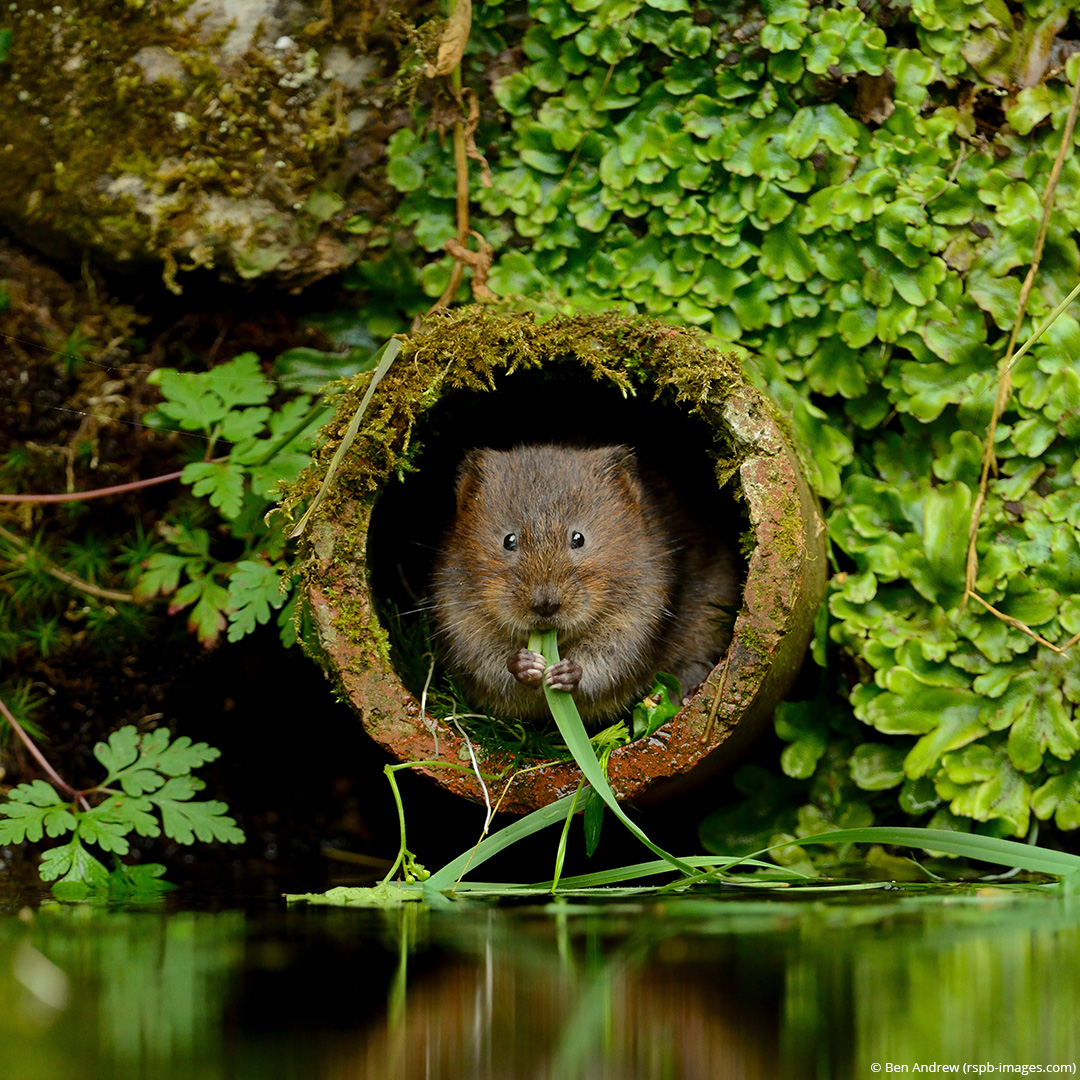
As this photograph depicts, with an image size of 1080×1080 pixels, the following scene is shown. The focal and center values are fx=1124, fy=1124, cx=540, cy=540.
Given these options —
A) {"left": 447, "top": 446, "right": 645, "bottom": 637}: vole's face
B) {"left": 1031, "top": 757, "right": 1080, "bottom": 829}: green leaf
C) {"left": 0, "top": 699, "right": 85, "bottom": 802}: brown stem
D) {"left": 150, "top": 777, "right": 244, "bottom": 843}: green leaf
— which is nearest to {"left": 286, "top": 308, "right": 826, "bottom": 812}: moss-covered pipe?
{"left": 447, "top": 446, "right": 645, "bottom": 637}: vole's face

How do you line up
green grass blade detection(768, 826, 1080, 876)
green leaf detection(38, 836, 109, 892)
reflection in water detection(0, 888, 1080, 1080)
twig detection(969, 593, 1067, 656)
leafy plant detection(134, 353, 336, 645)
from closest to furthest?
reflection in water detection(0, 888, 1080, 1080)
green grass blade detection(768, 826, 1080, 876)
green leaf detection(38, 836, 109, 892)
twig detection(969, 593, 1067, 656)
leafy plant detection(134, 353, 336, 645)

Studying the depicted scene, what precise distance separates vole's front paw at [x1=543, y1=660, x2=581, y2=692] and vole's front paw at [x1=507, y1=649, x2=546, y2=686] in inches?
2.1

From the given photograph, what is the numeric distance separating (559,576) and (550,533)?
17 cm

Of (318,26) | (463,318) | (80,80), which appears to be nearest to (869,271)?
(463,318)

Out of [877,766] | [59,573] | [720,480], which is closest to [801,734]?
[877,766]

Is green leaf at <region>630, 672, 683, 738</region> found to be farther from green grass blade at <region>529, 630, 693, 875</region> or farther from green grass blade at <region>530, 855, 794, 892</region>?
green grass blade at <region>530, 855, 794, 892</region>

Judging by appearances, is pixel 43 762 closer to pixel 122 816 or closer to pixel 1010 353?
pixel 122 816

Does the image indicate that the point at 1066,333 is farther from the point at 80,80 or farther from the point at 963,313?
the point at 80,80

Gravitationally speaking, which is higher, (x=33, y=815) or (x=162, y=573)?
(x=162, y=573)

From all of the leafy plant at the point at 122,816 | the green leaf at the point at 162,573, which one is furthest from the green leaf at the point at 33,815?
the green leaf at the point at 162,573

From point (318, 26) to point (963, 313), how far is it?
9.33ft

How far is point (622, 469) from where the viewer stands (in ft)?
13.6

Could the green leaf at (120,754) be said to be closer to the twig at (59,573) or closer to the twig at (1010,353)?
the twig at (59,573)

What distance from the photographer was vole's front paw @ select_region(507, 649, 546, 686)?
3662 mm
